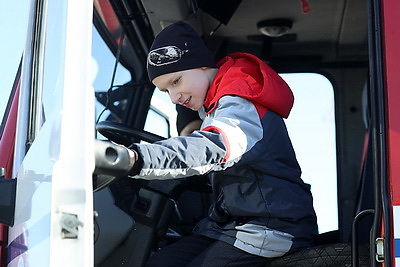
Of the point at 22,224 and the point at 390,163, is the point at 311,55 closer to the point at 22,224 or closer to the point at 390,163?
the point at 390,163

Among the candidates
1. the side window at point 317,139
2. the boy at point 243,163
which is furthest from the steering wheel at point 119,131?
the side window at point 317,139

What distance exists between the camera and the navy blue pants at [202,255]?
7.38ft

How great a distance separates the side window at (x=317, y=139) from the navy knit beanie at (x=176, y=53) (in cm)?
127

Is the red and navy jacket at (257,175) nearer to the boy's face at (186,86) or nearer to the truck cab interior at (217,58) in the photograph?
the boy's face at (186,86)

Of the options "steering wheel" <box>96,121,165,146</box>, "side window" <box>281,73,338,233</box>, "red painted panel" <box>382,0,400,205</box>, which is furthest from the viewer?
"side window" <box>281,73,338,233</box>

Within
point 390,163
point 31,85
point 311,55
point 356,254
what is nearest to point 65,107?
point 31,85

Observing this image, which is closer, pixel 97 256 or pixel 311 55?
pixel 97 256

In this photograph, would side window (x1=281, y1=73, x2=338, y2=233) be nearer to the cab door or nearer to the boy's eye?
the boy's eye

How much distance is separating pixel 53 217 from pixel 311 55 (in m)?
2.52

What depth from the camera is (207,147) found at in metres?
1.76

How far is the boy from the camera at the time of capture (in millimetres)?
2143

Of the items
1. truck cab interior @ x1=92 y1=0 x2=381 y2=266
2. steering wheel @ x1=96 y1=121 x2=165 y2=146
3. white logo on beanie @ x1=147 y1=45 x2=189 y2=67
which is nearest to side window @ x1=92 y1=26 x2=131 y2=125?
truck cab interior @ x1=92 y1=0 x2=381 y2=266

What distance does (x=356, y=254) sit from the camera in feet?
6.93

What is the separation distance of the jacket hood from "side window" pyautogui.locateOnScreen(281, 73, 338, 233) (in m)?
1.28
